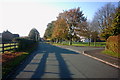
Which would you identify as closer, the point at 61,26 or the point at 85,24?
the point at 85,24

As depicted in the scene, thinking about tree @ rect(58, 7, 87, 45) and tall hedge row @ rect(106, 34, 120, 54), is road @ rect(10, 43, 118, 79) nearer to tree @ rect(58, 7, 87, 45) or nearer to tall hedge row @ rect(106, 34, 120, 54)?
tall hedge row @ rect(106, 34, 120, 54)

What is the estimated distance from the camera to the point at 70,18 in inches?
2074

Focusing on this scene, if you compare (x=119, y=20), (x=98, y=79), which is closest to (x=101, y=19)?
(x=119, y=20)

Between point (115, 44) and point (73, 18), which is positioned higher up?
point (73, 18)

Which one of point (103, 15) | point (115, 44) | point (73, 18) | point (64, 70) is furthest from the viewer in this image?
point (73, 18)

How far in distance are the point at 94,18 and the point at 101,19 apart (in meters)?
2.92

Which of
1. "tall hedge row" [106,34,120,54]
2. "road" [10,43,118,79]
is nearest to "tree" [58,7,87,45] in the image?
"tall hedge row" [106,34,120,54]

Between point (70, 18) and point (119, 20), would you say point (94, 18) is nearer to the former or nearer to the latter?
point (70, 18)

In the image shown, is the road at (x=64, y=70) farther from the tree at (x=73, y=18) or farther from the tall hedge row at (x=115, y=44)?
the tree at (x=73, y=18)

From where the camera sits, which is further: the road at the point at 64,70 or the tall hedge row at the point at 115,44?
the tall hedge row at the point at 115,44

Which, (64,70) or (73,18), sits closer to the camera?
(64,70)

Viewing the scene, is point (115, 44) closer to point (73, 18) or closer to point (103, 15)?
point (103, 15)

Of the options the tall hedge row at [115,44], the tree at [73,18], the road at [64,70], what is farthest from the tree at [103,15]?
the road at [64,70]

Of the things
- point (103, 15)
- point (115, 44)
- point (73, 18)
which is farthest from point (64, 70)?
point (73, 18)
